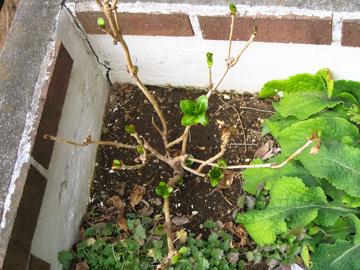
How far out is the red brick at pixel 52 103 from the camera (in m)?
1.50

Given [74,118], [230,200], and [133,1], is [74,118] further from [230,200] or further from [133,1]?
[230,200]

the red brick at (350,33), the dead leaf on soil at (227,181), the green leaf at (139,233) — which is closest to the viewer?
the red brick at (350,33)

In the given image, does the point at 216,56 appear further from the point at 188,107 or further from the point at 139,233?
the point at 139,233

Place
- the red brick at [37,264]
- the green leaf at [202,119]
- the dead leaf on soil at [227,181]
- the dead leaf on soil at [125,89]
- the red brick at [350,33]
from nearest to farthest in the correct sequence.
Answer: the green leaf at [202,119]
the red brick at [37,264]
the red brick at [350,33]
the dead leaf on soil at [227,181]
the dead leaf on soil at [125,89]

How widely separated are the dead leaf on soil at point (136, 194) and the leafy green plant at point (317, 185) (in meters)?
0.62

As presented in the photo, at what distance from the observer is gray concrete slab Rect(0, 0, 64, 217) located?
58.8 inches

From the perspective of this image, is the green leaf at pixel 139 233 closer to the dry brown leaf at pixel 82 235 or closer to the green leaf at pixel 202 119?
the dry brown leaf at pixel 82 235

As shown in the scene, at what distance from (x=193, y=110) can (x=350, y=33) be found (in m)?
0.93

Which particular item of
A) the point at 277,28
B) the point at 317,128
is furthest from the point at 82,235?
the point at 277,28

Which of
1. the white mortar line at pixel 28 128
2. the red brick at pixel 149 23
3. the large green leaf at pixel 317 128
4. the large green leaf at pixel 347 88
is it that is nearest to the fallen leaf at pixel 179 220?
the large green leaf at pixel 317 128

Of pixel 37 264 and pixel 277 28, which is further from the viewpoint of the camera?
pixel 277 28

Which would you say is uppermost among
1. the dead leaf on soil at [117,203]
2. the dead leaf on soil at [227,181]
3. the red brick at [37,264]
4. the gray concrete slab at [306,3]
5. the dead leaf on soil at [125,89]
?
the gray concrete slab at [306,3]

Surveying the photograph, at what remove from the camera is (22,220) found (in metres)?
1.39

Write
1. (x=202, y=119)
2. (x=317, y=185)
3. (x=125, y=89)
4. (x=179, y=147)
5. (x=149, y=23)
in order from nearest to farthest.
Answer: (x=202, y=119) < (x=149, y=23) < (x=317, y=185) < (x=179, y=147) < (x=125, y=89)
